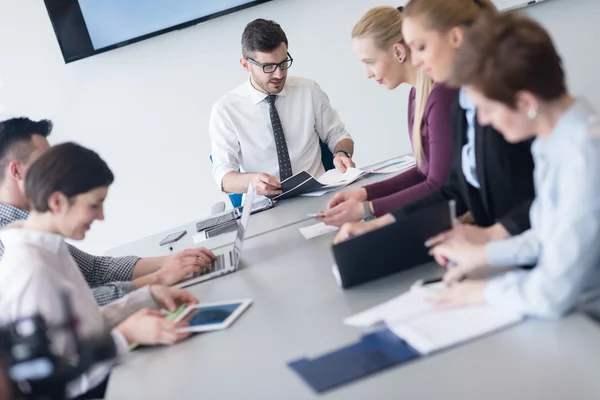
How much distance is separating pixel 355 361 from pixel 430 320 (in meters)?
0.17

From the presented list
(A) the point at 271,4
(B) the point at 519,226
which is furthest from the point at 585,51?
(B) the point at 519,226

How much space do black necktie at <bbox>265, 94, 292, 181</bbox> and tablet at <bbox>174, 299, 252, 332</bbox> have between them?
1614mm

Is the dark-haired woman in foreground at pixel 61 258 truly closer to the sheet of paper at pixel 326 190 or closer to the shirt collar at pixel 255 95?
the sheet of paper at pixel 326 190

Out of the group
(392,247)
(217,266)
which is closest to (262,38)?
(217,266)

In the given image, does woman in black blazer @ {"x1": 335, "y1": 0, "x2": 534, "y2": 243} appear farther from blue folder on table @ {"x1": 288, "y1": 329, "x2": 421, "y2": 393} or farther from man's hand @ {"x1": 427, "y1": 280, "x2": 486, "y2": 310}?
blue folder on table @ {"x1": 288, "y1": 329, "x2": 421, "y2": 393}

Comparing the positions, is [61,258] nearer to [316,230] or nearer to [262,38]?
[316,230]

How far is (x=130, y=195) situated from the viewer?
13.8 feet

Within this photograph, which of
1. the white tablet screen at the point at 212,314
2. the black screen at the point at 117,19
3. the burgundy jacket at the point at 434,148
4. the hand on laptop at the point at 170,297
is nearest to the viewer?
the white tablet screen at the point at 212,314

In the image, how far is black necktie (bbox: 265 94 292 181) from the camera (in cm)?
335

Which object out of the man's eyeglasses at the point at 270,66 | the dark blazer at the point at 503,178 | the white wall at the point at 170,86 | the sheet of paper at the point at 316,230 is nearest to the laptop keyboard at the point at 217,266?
the sheet of paper at the point at 316,230

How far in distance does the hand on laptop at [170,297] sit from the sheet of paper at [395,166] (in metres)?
1.21

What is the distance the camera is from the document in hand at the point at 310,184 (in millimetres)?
2811

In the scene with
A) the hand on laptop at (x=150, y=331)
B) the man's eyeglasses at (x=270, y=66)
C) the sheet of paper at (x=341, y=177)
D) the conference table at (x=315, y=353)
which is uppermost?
the man's eyeglasses at (x=270, y=66)

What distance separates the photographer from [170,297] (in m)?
1.89
